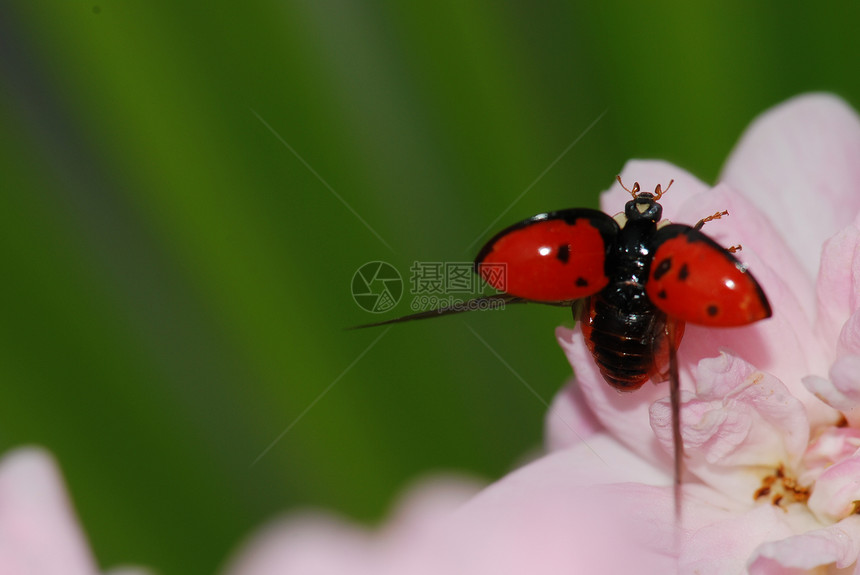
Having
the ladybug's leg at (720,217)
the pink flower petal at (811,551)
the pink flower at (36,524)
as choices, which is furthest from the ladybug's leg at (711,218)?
the pink flower at (36,524)

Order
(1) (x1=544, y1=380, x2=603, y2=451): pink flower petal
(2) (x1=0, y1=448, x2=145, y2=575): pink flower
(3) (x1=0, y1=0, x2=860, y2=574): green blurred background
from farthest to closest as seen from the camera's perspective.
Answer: (3) (x1=0, y1=0, x2=860, y2=574): green blurred background < (1) (x1=544, y1=380, x2=603, y2=451): pink flower petal < (2) (x1=0, y1=448, x2=145, y2=575): pink flower

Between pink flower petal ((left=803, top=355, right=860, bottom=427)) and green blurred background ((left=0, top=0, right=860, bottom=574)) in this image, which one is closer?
pink flower petal ((left=803, top=355, right=860, bottom=427))

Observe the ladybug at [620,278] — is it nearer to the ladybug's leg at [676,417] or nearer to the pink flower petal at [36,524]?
the ladybug's leg at [676,417]

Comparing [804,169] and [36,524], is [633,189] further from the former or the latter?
[36,524]

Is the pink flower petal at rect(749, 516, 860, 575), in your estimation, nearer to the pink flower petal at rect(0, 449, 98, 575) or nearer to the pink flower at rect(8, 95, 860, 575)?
the pink flower at rect(8, 95, 860, 575)

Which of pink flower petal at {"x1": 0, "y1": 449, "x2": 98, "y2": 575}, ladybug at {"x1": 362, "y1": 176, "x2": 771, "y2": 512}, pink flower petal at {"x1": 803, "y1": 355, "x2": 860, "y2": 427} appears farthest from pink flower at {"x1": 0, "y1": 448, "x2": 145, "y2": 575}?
pink flower petal at {"x1": 803, "y1": 355, "x2": 860, "y2": 427}

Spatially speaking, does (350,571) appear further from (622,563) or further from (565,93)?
(565,93)
